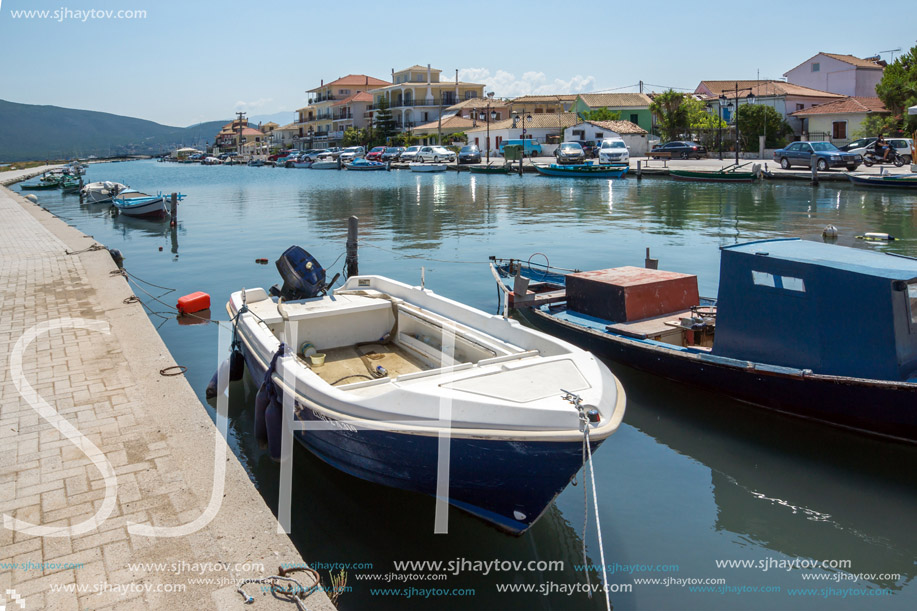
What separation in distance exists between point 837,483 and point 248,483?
6.20 m

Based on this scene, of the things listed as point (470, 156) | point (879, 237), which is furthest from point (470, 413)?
point (470, 156)

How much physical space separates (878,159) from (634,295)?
4218 centimetres

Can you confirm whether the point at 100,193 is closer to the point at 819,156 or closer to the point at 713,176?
the point at 713,176

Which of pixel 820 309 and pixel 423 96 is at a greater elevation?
pixel 423 96

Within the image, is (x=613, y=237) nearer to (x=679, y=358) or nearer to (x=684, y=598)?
(x=679, y=358)

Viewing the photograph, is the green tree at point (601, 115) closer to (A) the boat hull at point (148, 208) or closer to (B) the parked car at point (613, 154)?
(B) the parked car at point (613, 154)

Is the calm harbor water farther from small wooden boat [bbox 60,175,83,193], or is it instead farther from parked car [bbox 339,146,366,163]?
parked car [bbox 339,146,366,163]

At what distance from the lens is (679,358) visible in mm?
9594

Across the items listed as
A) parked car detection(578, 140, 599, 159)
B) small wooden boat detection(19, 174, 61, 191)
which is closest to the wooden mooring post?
parked car detection(578, 140, 599, 159)

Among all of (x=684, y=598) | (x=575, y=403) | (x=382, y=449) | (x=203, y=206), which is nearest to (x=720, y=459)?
(x=684, y=598)

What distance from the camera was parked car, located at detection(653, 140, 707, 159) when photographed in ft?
196

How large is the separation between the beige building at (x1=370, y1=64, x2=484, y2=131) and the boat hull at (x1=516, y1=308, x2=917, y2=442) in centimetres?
8962

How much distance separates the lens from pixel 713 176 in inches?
1766

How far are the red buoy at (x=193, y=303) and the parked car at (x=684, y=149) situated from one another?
170 feet
